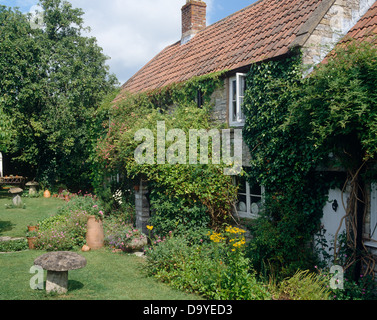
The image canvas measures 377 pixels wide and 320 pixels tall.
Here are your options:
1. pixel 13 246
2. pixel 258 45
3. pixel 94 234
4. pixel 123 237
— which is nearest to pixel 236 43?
pixel 258 45

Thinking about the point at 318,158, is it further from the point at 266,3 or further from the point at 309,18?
the point at 266,3

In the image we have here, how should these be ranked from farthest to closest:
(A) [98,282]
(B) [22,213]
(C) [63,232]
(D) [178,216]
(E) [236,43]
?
(B) [22,213], (C) [63,232], (E) [236,43], (D) [178,216], (A) [98,282]

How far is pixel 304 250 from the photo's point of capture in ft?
26.8

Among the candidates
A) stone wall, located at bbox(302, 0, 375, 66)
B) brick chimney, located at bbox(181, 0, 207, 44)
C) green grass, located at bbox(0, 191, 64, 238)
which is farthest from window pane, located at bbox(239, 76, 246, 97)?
green grass, located at bbox(0, 191, 64, 238)

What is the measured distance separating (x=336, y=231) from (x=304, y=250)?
95 centimetres

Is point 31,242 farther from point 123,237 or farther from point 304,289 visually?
point 304,289

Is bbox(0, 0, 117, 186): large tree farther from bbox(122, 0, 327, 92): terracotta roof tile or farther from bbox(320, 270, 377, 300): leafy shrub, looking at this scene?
bbox(320, 270, 377, 300): leafy shrub

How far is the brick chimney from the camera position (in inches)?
670

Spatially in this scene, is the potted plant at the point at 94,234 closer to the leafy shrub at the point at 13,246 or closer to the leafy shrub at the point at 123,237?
the leafy shrub at the point at 123,237

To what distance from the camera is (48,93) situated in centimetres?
2306

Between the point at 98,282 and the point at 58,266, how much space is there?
1.59 meters

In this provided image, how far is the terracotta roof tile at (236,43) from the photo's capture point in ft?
32.5

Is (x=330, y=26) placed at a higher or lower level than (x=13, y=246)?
higher

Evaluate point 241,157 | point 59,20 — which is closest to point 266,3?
point 241,157
